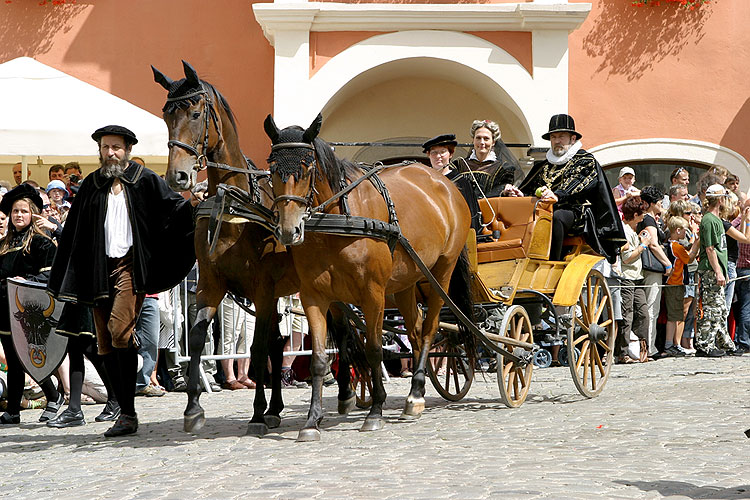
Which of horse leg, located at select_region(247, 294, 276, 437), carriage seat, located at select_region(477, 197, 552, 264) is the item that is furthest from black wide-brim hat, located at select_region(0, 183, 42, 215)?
carriage seat, located at select_region(477, 197, 552, 264)

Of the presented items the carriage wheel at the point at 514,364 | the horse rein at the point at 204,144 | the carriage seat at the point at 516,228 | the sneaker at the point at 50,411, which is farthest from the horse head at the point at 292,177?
the sneaker at the point at 50,411

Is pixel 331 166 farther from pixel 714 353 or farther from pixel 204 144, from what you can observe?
pixel 714 353

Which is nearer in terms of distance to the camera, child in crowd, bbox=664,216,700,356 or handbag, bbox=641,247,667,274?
handbag, bbox=641,247,667,274

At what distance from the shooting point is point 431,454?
6.36 meters

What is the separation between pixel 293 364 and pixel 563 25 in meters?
7.21

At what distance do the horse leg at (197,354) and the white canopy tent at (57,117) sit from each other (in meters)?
5.74

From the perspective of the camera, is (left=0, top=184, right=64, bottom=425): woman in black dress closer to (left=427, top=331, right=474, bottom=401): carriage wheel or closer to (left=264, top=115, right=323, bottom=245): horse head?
(left=264, top=115, right=323, bottom=245): horse head

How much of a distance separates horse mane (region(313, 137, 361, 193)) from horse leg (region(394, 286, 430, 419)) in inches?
54.2

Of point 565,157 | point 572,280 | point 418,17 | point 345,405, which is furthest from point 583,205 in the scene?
point 418,17

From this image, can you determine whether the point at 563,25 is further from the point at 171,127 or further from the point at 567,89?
the point at 171,127

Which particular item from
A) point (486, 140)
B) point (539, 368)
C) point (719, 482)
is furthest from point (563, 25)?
point (719, 482)

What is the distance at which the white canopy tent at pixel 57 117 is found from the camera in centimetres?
1313

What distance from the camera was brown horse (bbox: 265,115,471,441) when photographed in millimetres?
6906

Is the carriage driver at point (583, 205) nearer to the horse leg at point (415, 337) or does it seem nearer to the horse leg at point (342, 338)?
the horse leg at point (415, 337)
